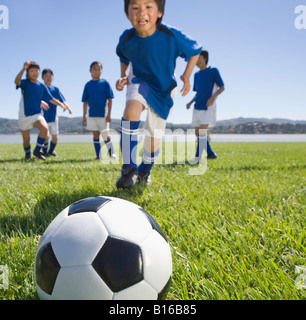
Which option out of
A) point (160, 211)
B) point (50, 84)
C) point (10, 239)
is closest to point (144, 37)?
point (160, 211)

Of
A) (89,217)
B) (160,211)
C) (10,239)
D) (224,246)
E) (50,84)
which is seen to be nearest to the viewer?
(89,217)

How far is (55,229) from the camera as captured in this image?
1164 millimetres

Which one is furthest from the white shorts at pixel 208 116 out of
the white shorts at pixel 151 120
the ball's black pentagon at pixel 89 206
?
the ball's black pentagon at pixel 89 206

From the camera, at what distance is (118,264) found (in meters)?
1.02

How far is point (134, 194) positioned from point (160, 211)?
0.64m

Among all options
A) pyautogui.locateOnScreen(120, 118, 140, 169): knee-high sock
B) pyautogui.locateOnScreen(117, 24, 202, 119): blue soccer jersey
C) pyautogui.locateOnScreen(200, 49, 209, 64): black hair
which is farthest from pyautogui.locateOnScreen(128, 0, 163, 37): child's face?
pyautogui.locateOnScreen(200, 49, 209, 64): black hair

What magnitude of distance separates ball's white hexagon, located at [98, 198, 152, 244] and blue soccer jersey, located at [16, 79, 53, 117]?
6.58 m

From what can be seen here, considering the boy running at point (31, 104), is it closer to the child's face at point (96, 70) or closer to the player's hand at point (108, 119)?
the child's face at point (96, 70)

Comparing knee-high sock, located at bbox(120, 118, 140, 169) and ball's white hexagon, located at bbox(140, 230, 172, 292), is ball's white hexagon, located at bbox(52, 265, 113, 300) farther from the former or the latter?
knee-high sock, located at bbox(120, 118, 140, 169)

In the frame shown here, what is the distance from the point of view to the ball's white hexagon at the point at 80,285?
98 centimetres

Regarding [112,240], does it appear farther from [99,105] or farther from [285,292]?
[99,105]

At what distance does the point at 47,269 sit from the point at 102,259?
0.76 feet

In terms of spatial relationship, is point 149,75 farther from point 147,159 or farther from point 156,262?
point 156,262

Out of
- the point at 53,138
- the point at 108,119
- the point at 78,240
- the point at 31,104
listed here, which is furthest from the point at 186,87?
the point at 53,138
